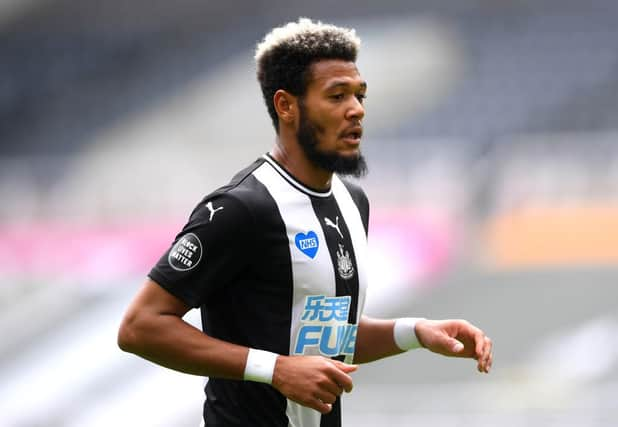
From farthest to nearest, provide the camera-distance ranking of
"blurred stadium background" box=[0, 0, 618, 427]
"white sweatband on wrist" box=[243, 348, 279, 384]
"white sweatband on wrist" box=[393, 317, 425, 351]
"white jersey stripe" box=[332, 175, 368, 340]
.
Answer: "blurred stadium background" box=[0, 0, 618, 427] < "white sweatband on wrist" box=[393, 317, 425, 351] < "white jersey stripe" box=[332, 175, 368, 340] < "white sweatband on wrist" box=[243, 348, 279, 384]

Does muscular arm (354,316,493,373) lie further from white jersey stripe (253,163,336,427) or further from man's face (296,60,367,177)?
man's face (296,60,367,177)

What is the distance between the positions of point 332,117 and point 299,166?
7.9 inches

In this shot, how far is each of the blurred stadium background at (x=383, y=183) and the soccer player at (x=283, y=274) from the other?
25.5 ft

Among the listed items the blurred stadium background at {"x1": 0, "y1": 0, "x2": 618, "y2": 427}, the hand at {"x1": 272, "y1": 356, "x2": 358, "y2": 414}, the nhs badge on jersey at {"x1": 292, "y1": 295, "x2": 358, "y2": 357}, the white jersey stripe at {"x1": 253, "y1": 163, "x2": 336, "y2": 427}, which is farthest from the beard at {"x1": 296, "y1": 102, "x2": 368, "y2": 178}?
the blurred stadium background at {"x1": 0, "y1": 0, "x2": 618, "y2": 427}

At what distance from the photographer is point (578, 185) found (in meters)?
15.0

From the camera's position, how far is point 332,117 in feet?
11.5

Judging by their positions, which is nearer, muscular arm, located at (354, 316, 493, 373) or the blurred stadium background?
muscular arm, located at (354, 316, 493, 373)

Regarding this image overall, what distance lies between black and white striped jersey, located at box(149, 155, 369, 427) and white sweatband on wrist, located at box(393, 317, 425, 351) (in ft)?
0.86

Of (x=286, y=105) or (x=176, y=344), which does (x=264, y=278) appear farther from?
(x=286, y=105)

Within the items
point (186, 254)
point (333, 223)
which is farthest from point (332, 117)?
point (186, 254)

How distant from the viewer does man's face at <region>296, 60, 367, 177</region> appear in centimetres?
352

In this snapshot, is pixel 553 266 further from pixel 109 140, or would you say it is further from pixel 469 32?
pixel 109 140

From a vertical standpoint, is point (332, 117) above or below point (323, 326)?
above

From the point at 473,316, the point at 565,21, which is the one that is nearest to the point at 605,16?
the point at 565,21
